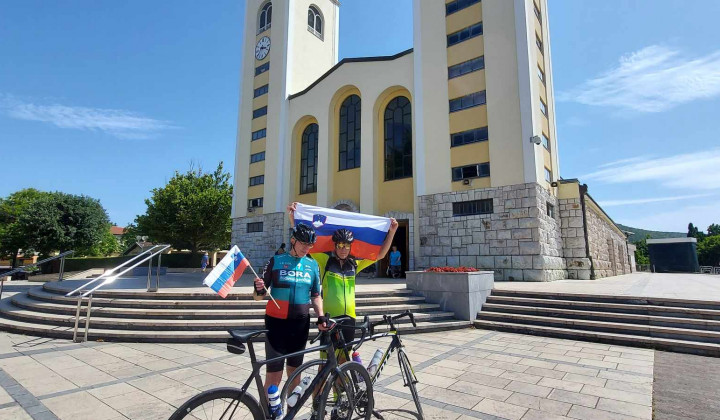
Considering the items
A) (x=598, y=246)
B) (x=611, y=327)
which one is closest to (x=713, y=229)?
(x=598, y=246)

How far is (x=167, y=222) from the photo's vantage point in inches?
1142

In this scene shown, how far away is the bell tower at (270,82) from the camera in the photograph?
24203 millimetres

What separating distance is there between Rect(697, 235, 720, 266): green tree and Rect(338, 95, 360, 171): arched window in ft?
286

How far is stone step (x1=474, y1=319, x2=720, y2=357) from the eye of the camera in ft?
21.0

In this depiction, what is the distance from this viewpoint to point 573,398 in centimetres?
425

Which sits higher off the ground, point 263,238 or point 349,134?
point 349,134

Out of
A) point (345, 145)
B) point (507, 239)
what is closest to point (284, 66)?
point (345, 145)

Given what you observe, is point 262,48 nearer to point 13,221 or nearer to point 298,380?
point 298,380

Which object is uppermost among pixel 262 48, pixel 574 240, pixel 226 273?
pixel 262 48

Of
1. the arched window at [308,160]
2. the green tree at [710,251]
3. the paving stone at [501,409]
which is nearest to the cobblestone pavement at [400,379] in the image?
the paving stone at [501,409]

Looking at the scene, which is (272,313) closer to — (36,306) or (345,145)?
(36,306)

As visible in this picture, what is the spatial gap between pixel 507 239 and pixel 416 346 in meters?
9.46

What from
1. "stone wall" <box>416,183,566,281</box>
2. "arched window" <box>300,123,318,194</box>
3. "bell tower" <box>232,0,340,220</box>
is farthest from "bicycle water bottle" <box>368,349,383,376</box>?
"bell tower" <box>232,0,340,220</box>

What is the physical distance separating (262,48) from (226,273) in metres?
27.5
